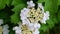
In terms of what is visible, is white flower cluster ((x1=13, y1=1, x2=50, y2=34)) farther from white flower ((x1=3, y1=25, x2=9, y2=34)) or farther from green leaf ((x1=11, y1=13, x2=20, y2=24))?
white flower ((x1=3, y1=25, x2=9, y2=34))

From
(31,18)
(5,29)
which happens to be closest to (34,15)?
(31,18)

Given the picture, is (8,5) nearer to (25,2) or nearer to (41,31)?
(25,2)

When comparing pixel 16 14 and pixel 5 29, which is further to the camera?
pixel 5 29

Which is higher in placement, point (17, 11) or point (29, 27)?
point (17, 11)

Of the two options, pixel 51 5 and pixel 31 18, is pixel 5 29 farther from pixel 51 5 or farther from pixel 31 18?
pixel 51 5

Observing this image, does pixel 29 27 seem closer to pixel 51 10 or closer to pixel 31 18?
pixel 31 18

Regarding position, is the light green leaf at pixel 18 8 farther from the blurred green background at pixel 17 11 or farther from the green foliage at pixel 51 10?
the green foliage at pixel 51 10

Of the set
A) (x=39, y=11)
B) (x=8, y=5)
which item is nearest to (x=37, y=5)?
(x=39, y=11)

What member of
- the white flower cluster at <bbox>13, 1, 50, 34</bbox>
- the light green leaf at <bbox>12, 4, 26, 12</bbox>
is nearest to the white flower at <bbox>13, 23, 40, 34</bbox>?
the white flower cluster at <bbox>13, 1, 50, 34</bbox>
